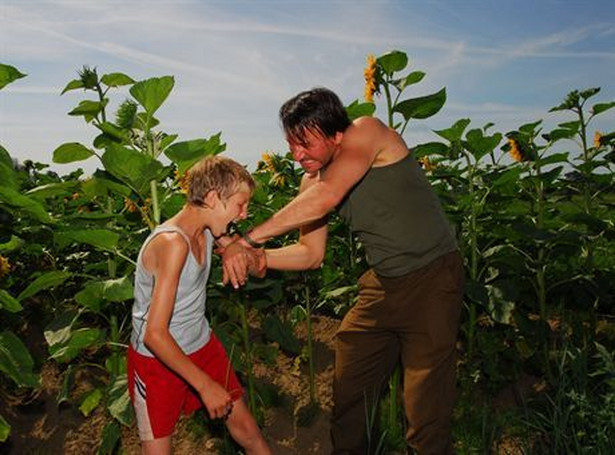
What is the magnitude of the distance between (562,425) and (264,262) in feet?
4.59

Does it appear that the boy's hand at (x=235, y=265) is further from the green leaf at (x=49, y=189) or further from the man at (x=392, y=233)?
the green leaf at (x=49, y=189)

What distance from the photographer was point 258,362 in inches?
163

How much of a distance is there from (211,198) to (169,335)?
0.53 meters

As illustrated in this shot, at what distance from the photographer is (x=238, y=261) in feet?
8.64

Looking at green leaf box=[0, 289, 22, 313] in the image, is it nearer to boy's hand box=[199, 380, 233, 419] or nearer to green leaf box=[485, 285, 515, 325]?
boy's hand box=[199, 380, 233, 419]

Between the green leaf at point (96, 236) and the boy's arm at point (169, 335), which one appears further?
the green leaf at point (96, 236)

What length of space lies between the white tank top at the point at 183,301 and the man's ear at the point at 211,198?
0.16 meters

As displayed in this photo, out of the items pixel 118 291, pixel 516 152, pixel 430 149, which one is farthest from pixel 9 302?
pixel 516 152

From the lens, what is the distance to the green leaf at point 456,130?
3.39 metres

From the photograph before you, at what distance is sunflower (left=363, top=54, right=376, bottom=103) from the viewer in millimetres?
3316

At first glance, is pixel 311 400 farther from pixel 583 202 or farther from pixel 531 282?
pixel 583 202

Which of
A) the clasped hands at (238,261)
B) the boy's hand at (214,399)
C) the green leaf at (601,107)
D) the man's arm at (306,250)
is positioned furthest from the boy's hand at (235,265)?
the green leaf at (601,107)

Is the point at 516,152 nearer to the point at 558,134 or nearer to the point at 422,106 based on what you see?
the point at 558,134

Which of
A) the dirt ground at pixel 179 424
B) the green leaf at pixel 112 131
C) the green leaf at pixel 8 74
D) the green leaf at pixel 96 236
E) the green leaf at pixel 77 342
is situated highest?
the green leaf at pixel 8 74
